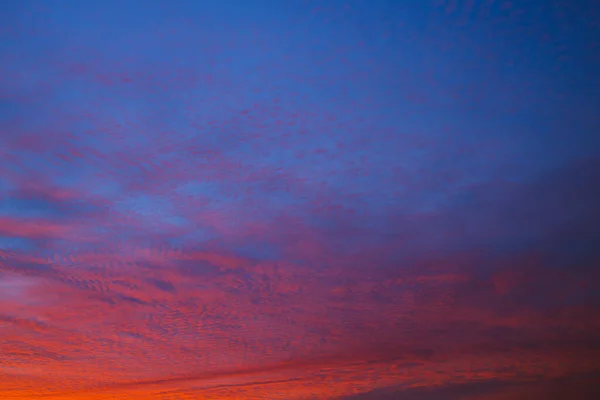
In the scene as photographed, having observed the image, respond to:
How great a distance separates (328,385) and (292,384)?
1948 mm

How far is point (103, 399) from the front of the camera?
3020cm

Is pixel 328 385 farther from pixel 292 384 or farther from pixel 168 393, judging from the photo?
pixel 168 393

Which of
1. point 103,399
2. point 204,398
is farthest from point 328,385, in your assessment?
point 103,399

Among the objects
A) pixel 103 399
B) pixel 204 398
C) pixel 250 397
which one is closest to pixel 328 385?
pixel 250 397

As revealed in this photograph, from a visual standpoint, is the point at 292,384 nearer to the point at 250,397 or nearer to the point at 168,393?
the point at 250,397

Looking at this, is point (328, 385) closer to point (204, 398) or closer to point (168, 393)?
point (204, 398)

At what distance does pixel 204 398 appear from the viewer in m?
30.0

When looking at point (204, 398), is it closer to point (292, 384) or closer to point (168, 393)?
point (168, 393)

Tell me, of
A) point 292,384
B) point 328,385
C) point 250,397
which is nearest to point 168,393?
point 250,397

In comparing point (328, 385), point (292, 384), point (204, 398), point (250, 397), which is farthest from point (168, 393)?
point (328, 385)

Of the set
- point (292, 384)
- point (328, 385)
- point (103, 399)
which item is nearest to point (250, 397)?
point (292, 384)

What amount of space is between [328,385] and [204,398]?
267 inches

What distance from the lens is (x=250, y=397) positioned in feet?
99.2

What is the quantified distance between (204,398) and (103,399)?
5.58 metres
